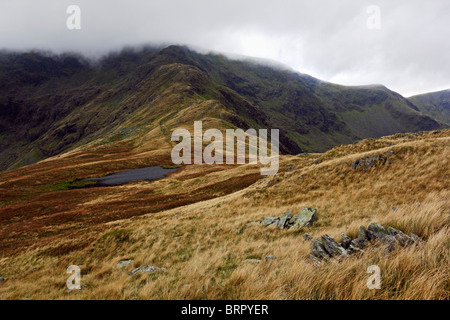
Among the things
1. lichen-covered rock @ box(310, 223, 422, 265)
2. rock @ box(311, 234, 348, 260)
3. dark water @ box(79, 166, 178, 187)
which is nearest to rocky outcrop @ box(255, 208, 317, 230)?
lichen-covered rock @ box(310, 223, 422, 265)

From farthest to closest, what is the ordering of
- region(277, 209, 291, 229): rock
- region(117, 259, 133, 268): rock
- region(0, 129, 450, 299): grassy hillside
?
region(277, 209, 291, 229): rock, region(117, 259, 133, 268): rock, region(0, 129, 450, 299): grassy hillside

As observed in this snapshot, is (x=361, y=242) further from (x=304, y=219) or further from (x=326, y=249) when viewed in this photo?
(x=304, y=219)

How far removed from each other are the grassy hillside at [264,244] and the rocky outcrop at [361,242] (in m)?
0.37

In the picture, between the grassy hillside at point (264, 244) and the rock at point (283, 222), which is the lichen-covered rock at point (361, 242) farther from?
the rock at point (283, 222)

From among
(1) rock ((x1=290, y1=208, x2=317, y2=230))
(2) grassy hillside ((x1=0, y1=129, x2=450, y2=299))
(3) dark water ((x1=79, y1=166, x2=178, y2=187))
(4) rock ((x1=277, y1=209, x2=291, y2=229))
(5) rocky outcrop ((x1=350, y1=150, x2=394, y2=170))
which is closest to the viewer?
(2) grassy hillside ((x1=0, y1=129, x2=450, y2=299))

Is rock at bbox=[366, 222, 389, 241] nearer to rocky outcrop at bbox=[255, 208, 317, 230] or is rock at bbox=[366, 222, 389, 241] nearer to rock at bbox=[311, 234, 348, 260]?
rock at bbox=[311, 234, 348, 260]

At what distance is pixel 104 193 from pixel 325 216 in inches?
1667

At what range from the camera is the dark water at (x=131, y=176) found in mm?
56000

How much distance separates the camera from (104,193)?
41375 mm

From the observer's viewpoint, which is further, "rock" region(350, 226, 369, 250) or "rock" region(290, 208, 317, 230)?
"rock" region(290, 208, 317, 230)

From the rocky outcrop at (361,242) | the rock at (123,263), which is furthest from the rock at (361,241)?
the rock at (123,263)

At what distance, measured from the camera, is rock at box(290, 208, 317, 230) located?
9.90m

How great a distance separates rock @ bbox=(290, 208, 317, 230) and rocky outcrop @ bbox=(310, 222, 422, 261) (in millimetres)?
3793

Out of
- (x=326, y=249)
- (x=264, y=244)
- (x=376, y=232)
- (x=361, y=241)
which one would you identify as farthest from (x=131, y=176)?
(x=376, y=232)
